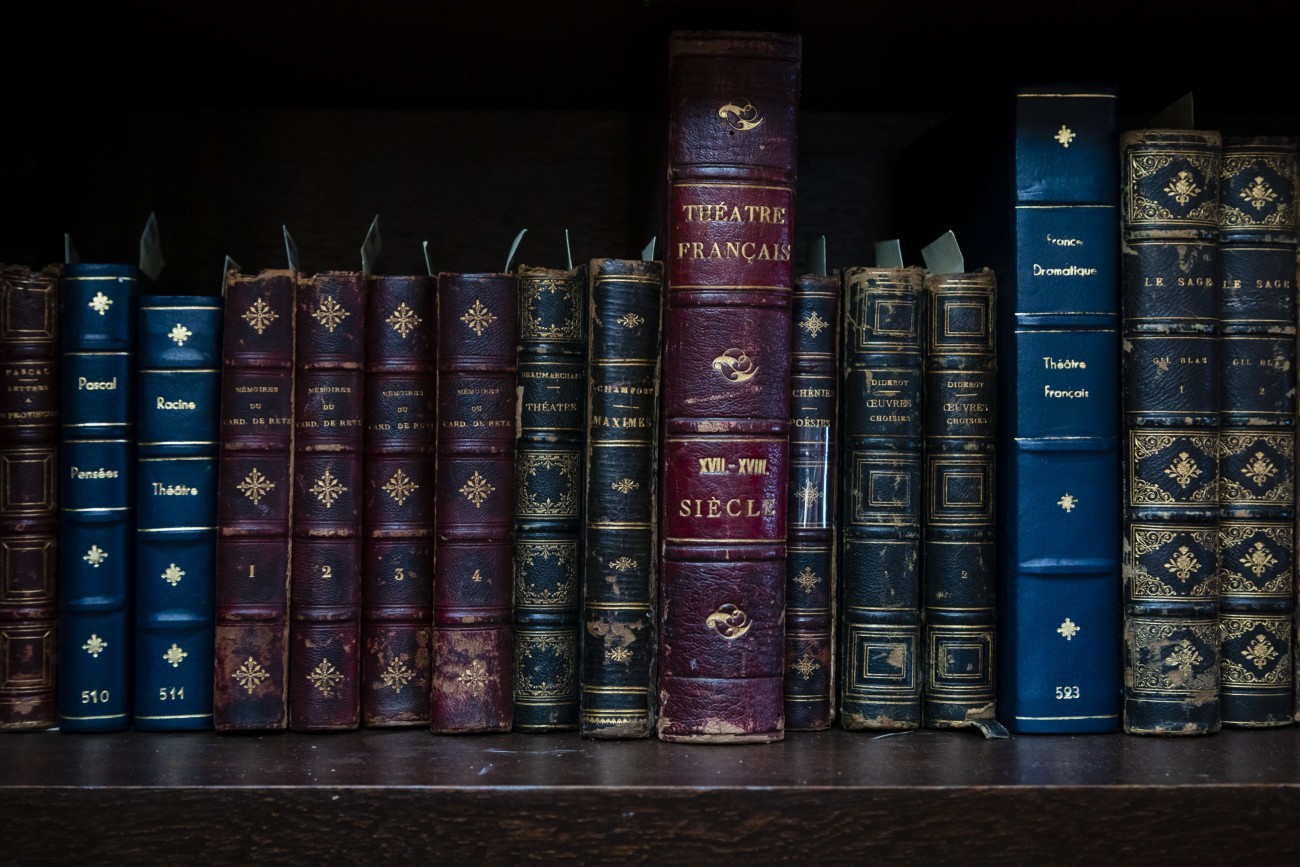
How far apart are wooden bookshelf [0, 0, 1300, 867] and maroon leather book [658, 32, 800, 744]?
4 cm

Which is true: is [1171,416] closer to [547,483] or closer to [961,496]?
[961,496]

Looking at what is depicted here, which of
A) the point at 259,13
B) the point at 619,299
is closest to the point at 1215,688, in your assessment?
the point at 619,299

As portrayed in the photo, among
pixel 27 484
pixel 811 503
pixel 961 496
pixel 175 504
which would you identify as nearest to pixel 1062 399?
pixel 961 496

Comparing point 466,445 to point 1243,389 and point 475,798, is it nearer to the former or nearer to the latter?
point 475,798

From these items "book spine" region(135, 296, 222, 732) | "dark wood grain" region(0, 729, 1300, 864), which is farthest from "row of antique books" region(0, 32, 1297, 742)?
"dark wood grain" region(0, 729, 1300, 864)

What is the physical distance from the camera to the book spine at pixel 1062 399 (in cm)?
98

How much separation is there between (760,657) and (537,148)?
0.62 metres

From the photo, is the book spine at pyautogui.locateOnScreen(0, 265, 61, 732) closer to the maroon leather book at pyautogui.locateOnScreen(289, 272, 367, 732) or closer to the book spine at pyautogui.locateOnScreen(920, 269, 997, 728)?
the maroon leather book at pyautogui.locateOnScreen(289, 272, 367, 732)

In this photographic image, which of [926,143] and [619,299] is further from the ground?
[926,143]

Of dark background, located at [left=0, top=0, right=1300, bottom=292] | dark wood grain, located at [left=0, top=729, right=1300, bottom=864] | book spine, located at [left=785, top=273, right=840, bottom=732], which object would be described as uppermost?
dark background, located at [left=0, top=0, right=1300, bottom=292]

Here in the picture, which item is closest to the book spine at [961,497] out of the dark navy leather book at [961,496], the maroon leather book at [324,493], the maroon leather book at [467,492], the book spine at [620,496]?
the dark navy leather book at [961,496]

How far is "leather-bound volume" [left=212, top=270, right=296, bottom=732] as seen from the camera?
967mm

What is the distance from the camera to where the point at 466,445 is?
0.97 meters

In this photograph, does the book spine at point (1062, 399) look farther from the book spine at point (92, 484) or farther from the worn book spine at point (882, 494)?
the book spine at point (92, 484)
